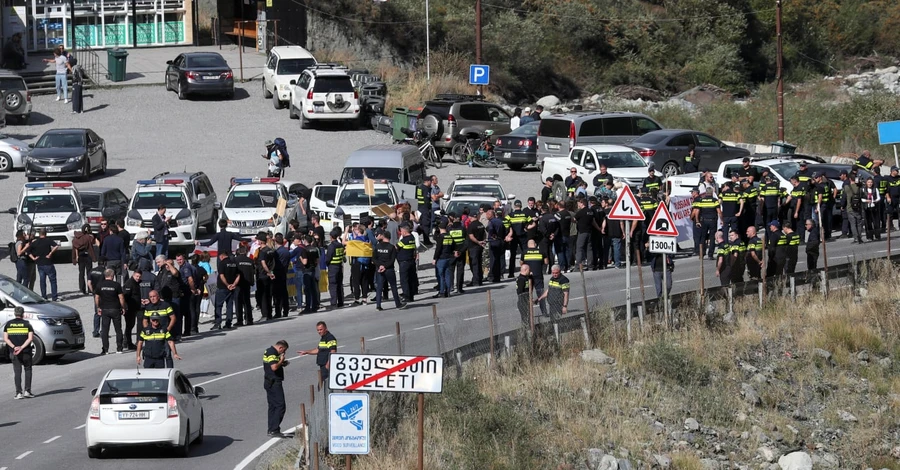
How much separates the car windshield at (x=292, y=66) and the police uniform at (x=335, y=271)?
74.9 ft

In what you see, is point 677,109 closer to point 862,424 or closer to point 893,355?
point 893,355

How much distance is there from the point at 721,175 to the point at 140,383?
65.3ft

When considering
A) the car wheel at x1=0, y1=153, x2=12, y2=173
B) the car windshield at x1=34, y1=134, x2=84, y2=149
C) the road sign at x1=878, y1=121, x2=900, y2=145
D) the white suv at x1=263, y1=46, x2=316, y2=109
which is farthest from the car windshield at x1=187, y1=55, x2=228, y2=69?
the road sign at x1=878, y1=121, x2=900, y2=145

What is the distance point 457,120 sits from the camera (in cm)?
4275

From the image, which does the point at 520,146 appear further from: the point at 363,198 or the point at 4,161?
the point at 4,161

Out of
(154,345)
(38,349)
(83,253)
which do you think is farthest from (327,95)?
(154,345)

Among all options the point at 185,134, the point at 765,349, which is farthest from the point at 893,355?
the point at 185,134

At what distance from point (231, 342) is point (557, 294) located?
6059mm

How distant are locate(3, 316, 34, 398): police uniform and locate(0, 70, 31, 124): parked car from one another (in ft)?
85.2

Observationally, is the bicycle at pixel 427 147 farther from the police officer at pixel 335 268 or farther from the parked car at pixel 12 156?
the police officer at pixel 335 268

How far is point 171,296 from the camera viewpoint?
23.6m

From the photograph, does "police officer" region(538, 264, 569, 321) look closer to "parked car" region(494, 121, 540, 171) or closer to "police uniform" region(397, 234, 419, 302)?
"police uniform" region(397, 234, 419, 302)

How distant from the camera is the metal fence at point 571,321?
19.2 metres

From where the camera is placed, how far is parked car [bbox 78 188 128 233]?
103 feet
